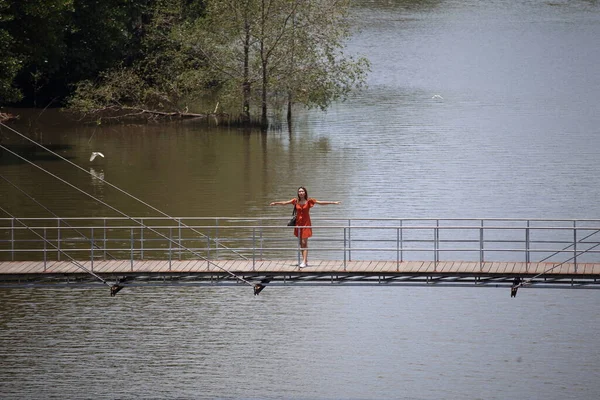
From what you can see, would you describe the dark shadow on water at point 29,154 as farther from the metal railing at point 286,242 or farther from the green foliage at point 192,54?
the metal railing at point 286,242

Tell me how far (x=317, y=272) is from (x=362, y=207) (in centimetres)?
2296

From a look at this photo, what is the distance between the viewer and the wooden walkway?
31.3m

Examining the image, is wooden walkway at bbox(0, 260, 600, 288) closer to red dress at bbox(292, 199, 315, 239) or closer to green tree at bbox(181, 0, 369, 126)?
red dress at bbox(292, 199, 315, 239)

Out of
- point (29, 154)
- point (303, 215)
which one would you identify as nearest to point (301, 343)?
point (303, 215)

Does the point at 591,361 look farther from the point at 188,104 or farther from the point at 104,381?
the point at 188,104

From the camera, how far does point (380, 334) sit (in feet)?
127

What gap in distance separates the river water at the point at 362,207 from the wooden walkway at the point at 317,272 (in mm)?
3113

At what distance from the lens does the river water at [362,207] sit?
3484 centimetres

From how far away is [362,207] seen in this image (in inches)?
2136

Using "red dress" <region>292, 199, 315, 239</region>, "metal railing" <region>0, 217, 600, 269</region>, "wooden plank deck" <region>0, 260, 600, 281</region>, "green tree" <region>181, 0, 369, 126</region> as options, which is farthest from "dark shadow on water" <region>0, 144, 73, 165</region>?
"red dress" <region>292, 199, 315, 239</region>

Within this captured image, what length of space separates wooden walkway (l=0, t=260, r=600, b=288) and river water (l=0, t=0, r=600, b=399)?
3113 millimetres

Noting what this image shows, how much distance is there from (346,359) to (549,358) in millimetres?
5315

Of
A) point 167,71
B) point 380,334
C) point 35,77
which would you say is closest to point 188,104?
point 167,71

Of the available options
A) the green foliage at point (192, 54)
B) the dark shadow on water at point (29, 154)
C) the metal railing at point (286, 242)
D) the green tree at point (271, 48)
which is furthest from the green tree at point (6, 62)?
the metal railing at point (286, 242)
